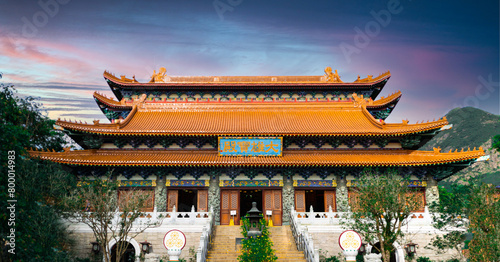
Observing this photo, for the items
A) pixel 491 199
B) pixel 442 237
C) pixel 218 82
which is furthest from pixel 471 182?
pixel 218 82

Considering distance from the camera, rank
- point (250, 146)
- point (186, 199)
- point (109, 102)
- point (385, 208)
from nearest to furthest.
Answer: point (385, 208) → point (250, 146) → point (186, 199) → point (109, 102)

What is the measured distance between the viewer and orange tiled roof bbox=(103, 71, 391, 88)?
25703mm

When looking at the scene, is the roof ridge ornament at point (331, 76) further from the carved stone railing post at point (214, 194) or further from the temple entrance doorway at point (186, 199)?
the temple entrance doorway at point (186, 199)

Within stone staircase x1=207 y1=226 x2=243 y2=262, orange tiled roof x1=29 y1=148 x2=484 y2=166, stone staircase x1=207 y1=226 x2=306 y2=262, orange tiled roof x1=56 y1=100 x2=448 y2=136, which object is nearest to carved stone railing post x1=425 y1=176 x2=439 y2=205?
orange tiled roof x1=29 y1=148 x2=484 y2=166

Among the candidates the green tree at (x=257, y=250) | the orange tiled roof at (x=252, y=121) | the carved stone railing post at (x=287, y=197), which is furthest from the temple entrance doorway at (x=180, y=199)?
the green tree at (x=257, y=250)

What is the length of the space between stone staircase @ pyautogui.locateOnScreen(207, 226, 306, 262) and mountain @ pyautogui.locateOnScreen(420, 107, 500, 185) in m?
64.6

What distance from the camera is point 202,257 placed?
48.9 feet

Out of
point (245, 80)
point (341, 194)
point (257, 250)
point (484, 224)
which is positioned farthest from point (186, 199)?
→ point (484, 224)

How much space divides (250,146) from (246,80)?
832 cm

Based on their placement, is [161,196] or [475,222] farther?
[161,196]

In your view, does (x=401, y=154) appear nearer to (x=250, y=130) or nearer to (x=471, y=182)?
(x=471, y=182)

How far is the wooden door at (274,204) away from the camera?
21.2 meters

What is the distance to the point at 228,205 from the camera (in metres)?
21.3

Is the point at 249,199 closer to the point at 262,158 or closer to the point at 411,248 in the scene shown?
the point at 262,158
